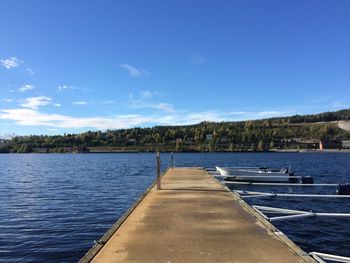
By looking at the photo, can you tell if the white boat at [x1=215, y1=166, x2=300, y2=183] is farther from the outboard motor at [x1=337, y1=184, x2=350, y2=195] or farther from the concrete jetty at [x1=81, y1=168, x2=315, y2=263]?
the concrete jetty at [x1=81, y1=168, x2=315, y2=263]

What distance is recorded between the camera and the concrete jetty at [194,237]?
8.73 metres

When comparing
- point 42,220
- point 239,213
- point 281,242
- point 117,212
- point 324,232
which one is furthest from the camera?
point 117,212

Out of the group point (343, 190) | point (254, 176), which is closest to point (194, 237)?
point (343, 190)

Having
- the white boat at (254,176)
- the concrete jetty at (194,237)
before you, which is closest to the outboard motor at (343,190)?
the white boat at (254,176)

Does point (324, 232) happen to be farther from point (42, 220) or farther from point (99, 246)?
point (42, 220)

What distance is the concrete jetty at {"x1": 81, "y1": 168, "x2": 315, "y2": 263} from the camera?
28.6 ft

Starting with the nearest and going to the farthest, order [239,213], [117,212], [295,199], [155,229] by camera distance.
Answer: [155,229] < [239,213] < [117,212] < [295,199]

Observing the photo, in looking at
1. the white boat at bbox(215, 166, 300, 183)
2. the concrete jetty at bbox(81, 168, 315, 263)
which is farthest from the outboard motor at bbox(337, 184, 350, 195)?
the concrete jetty at bbox(81, 168, 315, 263)

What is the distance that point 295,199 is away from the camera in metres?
28.7

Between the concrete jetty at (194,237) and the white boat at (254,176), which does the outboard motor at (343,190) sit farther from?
the concrete jetty at (194,237)

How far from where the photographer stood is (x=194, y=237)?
1050cm

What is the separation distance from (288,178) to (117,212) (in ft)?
63.7

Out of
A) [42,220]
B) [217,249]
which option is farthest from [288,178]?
[217,249]

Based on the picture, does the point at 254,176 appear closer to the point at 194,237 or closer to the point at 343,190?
the point at 343,190
